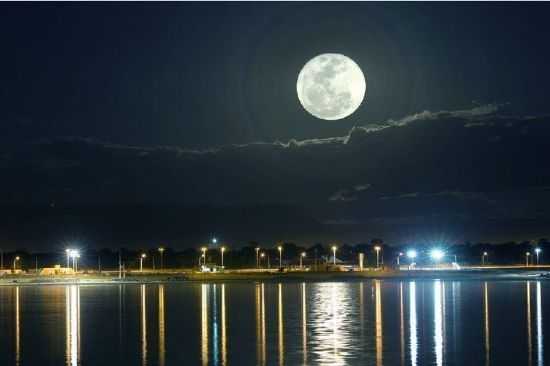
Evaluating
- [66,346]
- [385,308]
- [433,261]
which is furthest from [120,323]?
[433,261]

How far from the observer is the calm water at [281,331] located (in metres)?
28.6

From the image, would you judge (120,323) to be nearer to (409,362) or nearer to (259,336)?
(259,336)

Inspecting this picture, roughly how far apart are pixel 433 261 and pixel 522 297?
13173 centimetres

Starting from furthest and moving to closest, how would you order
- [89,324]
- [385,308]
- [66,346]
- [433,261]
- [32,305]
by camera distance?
[433,261] < [32,305] < [385,308] < [89,324] < [66,346]

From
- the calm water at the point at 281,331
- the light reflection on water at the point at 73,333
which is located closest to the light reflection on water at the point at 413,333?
the calm water at the point at 281,331

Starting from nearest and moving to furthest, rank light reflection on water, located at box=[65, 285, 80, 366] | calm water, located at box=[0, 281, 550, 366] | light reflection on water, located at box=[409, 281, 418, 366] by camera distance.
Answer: light reflection on water, located at box=[409, 281, 418, 366], calm water, located at box=[0, 281, 550, 366], light reflection on water, located at box=[65, 285, 80, 366]

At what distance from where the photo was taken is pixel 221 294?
68438mm

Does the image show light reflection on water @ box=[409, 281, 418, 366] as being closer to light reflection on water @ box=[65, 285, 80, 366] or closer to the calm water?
the calm water

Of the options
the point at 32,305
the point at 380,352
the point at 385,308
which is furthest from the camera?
the point at 32,305

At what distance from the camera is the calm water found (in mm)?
28609

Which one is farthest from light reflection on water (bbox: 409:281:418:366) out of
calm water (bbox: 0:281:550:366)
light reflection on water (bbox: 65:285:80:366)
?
light reflection on water (bbox: 65:285:80:366)

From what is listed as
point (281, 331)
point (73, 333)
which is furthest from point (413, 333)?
point (73, 333)

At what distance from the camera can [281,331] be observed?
36.8 meters

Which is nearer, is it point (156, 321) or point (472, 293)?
point (156, 321)
